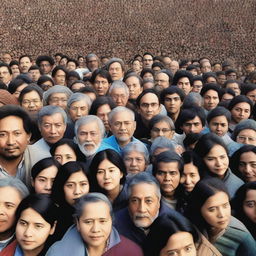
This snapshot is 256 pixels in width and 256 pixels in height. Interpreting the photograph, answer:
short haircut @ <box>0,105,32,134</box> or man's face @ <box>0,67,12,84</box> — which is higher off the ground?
man's face @ <box>0,67,12,84</box>

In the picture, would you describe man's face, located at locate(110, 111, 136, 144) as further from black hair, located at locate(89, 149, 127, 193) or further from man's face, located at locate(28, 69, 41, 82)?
man's face, located at locate(28, 69, 41, 82)

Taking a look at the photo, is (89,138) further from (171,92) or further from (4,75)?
(4,75)

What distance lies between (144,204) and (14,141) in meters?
1.15

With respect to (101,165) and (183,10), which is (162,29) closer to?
(183,10)

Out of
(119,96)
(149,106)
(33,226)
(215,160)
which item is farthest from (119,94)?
(33,226)

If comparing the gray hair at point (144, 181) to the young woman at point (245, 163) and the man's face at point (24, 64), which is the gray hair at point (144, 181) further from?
the man's face at point (24, 64)

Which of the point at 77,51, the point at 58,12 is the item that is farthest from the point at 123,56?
the point at 58,12

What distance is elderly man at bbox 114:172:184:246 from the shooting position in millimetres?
2803

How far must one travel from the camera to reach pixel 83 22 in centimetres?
1492

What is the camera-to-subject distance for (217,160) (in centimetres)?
353

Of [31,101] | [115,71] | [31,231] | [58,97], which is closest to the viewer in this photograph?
[31,231]

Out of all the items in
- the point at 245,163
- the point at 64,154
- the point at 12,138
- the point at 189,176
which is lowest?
the point at 189,176

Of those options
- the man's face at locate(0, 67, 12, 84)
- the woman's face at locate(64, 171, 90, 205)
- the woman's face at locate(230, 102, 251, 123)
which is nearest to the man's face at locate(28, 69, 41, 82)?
the man's face at locate(0, 67, 12, 84)

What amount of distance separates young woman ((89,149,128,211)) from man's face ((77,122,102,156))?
1.90 feet
